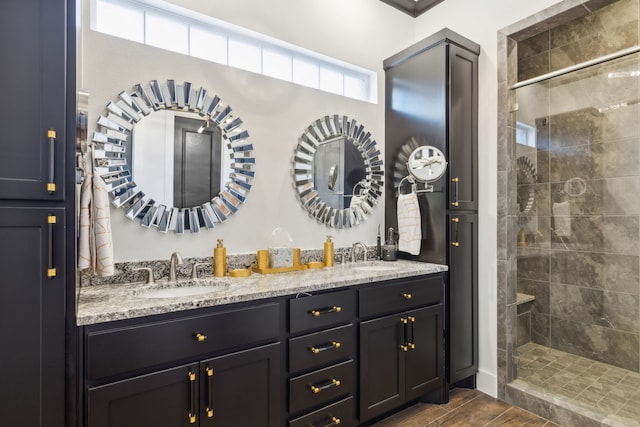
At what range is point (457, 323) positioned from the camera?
8.00 feet

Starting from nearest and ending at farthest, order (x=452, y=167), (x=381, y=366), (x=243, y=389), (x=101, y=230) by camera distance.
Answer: (x=101, y=230) < (x=243, y=389) < (x=381, y=366) < (x=452, y=167)

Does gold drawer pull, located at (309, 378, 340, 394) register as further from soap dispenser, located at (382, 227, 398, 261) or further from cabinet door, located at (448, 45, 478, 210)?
cabinet door, located at (448, 45, 478, 210)

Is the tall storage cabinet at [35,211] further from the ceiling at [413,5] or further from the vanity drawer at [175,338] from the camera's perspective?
the ceiling at [413,5]

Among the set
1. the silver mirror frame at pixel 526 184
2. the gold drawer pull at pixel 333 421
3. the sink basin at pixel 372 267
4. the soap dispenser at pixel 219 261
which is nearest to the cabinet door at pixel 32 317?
the soap dispenser at pixel 219 261

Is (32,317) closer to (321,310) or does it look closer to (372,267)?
(321,310)

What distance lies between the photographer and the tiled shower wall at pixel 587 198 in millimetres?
2555

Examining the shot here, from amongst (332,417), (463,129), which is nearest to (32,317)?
(332,417)

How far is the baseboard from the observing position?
248 cm

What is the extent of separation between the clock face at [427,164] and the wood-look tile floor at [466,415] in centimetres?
157

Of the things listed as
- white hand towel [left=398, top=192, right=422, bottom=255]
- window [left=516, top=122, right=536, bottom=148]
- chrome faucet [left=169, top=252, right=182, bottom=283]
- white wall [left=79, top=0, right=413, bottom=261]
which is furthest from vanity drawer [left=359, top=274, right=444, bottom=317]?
window [left=516, top=122, right=536, bottom=148]

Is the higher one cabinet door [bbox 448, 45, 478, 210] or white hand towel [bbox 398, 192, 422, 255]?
cabinet door [bbox 448, 45, 478, 210]

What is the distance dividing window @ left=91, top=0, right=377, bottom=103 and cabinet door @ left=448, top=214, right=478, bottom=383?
1303 mm

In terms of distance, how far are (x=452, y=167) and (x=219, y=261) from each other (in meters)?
1.71

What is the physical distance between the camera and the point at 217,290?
69.7 inches
